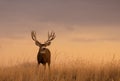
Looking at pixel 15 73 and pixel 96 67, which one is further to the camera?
pixel 96 67

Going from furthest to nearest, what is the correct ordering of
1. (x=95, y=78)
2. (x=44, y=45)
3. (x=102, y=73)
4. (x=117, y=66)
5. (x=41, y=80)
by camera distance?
(x=44, y=45)
(x=117, y=66)
(x=102, y=73)
(x=95, y=78)
(x=41, y=80)

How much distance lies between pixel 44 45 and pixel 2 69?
644cm

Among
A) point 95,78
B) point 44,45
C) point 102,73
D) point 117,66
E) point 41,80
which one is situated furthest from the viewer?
point 44,45

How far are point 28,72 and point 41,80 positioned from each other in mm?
1552

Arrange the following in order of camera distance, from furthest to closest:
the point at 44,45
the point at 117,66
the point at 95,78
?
1. the point at 44,45
2. the point at 117,66
3. the point at 95,78

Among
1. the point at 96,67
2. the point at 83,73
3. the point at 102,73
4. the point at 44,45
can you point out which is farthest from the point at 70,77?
the point at 44,45

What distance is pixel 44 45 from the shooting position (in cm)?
1845

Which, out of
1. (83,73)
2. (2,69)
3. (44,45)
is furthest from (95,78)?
(44,45)

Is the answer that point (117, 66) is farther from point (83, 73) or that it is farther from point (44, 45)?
point (44, 45)

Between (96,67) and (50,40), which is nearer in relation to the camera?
(96,67)

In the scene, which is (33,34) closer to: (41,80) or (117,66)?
(117,66)

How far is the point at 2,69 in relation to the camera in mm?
12164

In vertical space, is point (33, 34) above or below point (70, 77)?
above

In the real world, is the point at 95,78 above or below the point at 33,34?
below
